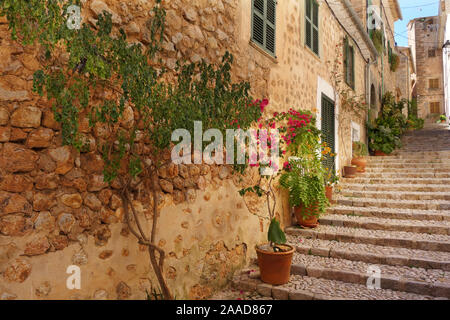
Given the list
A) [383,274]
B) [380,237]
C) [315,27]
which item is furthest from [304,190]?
[315,27]

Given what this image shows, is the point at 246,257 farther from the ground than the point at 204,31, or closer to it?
closer to it

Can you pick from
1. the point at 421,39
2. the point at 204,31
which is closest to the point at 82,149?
the point at 204,31

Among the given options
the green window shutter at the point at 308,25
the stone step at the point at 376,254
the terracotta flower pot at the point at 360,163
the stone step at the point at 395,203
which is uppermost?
the green window shutter at the point at 308,25

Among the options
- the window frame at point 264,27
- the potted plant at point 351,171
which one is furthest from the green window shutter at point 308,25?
the potted plant at point 351,171

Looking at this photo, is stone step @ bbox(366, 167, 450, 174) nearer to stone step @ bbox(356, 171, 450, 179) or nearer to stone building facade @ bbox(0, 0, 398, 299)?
stone step @ bbox(356, 171, 450, 179)

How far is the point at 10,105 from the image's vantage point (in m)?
1.96

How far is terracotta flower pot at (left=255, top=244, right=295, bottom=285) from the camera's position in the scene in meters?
3.47

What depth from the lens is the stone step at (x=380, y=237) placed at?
420cm

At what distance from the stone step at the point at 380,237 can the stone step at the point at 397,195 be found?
5.62 ft

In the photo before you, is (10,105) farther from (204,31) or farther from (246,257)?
(246,257)

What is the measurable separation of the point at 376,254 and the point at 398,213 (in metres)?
1.63

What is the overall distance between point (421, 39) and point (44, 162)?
31773 mm

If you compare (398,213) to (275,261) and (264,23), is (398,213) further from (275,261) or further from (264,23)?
(264,23)

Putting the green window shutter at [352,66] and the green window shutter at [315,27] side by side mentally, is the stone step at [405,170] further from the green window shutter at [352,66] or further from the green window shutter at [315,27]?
the green window shutter at [315,27]
